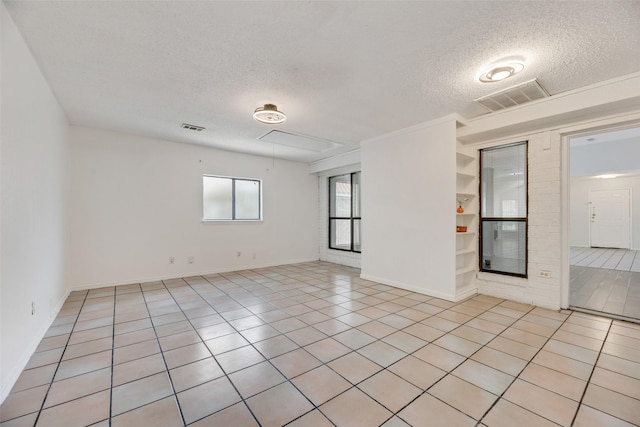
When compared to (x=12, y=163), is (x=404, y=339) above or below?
below

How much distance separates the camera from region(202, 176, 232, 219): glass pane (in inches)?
219

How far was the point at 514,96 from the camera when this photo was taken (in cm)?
307

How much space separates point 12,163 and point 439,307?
4.36 m

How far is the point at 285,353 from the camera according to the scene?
231 centimetres

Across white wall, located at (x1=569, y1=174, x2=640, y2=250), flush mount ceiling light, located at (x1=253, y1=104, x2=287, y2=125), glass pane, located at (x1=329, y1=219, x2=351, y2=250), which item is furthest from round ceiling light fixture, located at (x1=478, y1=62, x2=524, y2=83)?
white wall, located at (x1=569, y1=174, x2=640, y2=250)

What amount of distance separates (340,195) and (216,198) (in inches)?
115

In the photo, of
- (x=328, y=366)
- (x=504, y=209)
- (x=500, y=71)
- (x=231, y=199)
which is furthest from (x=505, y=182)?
(x=231, y=199)

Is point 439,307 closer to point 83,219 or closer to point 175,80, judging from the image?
point 175,80

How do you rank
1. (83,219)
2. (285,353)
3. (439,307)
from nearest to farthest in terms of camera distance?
1. (285,353)
2. (439,307)
3. (83,219)

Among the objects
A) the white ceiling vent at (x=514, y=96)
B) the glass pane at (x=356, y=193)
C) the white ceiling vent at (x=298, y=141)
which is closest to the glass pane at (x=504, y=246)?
the white ceiling vent at (x=514, y=96)

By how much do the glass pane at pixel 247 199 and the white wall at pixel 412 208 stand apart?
2.67 metres

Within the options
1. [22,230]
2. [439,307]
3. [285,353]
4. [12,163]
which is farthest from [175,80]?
[439,307]

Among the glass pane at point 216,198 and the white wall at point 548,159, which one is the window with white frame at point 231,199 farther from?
the white wall at point 548,159

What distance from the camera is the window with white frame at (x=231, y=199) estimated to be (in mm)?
5602
